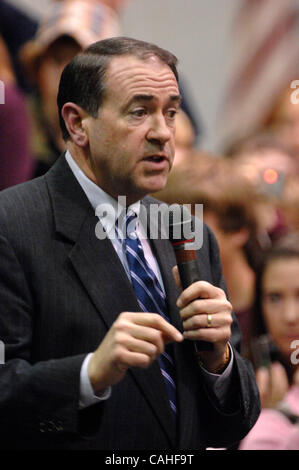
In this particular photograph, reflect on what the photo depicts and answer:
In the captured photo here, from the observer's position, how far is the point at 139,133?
157 centimetres

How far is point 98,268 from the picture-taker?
5.24 feet

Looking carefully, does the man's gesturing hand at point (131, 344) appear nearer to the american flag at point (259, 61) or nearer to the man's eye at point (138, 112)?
the man's eye at point (138, 112)

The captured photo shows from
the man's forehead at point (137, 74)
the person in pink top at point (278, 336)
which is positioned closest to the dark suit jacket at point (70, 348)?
the man's forehead at point (137, 74)

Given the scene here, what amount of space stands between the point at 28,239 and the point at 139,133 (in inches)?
11.1

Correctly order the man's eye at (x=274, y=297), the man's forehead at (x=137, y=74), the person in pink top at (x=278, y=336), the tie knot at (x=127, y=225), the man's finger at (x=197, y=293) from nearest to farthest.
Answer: the man's finger at (x=197, y=293) → the man's forehead at (x=137, y=74) → the tie knot at (x=127, y=225) → the person in pink top at (x=278, y=336) → the man's eye at (x=274, y=297)

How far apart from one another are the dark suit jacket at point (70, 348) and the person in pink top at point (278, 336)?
83 cm

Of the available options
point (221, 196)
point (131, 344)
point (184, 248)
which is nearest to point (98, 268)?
point (184, 248)

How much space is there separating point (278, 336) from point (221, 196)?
0.53m

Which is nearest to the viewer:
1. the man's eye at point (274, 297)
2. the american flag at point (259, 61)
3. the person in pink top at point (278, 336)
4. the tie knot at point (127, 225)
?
the tie knot at point (127, 225)

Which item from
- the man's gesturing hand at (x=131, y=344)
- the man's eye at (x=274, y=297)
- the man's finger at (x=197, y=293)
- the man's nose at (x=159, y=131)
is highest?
the man's nose at (x=159, y=131)

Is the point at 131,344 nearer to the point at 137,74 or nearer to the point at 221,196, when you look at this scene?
the point at 137,74

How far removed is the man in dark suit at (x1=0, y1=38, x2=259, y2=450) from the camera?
1468mm

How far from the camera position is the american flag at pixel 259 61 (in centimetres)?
638

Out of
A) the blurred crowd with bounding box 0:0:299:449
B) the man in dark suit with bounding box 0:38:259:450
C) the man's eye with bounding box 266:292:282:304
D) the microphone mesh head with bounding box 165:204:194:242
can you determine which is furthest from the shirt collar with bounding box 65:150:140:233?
the man's eye with bounding box 266:292:282:304
